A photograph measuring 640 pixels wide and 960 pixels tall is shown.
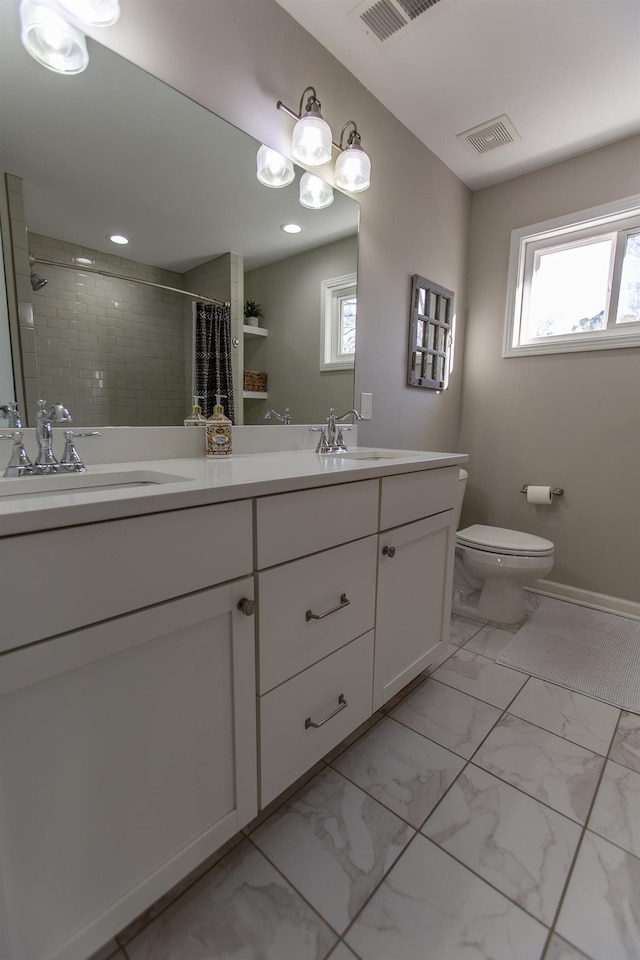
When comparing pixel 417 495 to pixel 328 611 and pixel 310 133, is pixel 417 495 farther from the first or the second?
pixel 310 133

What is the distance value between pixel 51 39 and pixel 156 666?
1341mm

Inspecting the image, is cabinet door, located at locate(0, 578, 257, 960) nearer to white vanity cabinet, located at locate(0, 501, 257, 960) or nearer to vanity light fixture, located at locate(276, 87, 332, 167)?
white vanity cabinet, located at locate(0, 501, 257, 960)

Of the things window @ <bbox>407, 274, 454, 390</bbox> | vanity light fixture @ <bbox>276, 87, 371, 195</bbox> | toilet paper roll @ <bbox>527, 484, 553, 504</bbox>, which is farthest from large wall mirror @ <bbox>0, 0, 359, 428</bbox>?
toilet paper roll @ <bbox>527, 484, 553, 504</bbox>

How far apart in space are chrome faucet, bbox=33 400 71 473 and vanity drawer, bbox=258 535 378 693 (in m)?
0.53

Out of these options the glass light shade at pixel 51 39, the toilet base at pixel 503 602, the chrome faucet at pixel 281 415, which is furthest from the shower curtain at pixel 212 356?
the toilet base at pixel 503 602

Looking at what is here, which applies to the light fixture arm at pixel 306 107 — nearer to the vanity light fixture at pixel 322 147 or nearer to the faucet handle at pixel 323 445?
the vanity light fixture at pixel 322 147

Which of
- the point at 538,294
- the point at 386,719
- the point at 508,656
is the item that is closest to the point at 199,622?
the point at 386,719

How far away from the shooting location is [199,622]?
2.36ft

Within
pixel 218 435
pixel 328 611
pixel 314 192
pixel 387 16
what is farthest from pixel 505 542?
pixel 387 16

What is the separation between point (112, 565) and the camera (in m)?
0.60

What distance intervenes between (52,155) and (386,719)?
1799 mm

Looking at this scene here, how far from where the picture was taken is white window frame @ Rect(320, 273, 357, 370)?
161 centimetres

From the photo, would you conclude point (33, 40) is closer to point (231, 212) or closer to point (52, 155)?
point (52, 155)

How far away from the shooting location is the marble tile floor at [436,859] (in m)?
0.77
